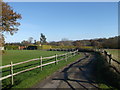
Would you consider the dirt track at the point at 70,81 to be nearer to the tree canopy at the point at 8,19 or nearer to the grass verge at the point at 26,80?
the grass verge at the point at 26,80

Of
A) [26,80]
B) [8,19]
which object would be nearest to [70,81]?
[26,80]

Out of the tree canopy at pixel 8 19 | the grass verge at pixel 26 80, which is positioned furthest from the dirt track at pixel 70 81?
the tree canopy at pixel 8 19

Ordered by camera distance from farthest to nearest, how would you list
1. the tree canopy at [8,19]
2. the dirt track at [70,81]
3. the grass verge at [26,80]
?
the tree canopy at [8,19], the grass verge at [26,80], the dirt track at [70,81]

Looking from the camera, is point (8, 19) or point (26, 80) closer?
point (26, 80)

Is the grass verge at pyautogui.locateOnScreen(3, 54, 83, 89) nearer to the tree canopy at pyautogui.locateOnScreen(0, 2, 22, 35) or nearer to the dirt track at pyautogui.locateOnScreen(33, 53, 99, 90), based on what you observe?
the dirt track at pyautogui.locateOnScreen(33, 53, 99, 90)

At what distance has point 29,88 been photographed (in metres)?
6.50

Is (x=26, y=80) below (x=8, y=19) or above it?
below

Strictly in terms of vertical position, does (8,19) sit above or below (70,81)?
above

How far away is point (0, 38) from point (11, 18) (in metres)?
6.81

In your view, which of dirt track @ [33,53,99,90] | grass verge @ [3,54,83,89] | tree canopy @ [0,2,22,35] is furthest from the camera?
tree canopy @ [0,2,22,35]

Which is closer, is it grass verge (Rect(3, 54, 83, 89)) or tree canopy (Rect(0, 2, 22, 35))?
grass verge (Rect(3, 54, 83, 89))

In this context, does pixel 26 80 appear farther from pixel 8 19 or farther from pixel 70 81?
pixel 8 19

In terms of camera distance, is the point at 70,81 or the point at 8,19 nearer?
the point at 70,81

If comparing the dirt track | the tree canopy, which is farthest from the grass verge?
the tree canopy
